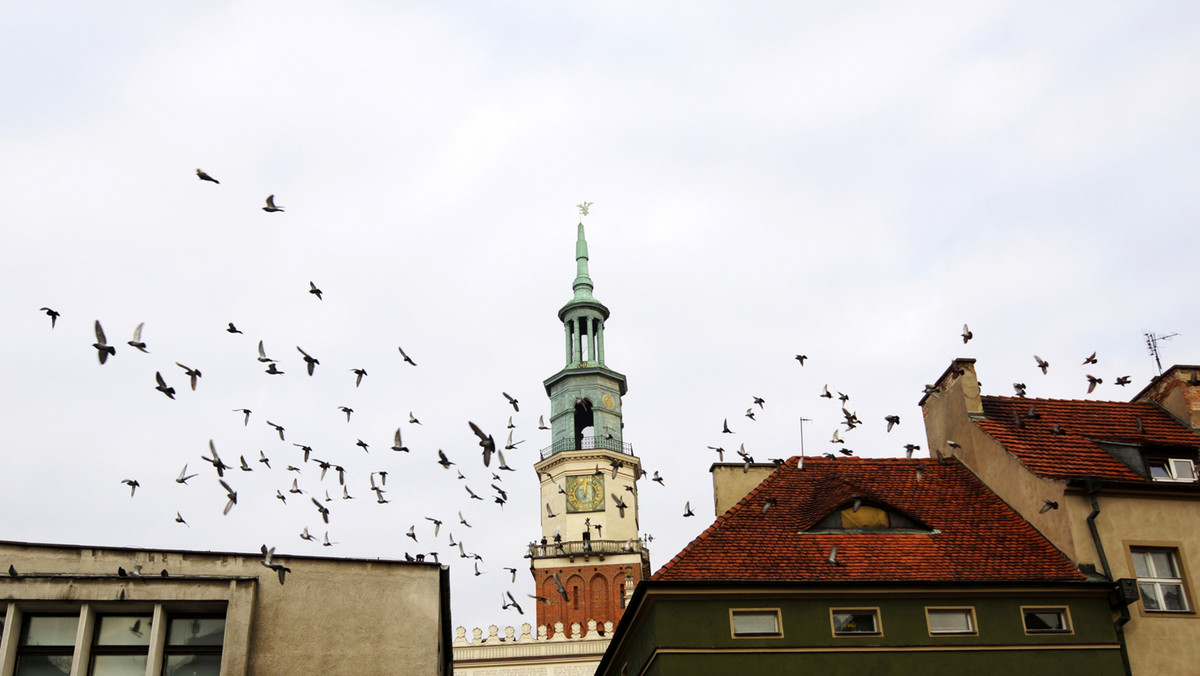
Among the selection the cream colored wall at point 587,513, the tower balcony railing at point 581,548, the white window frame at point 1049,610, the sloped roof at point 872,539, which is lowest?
the white window frame at point 1049,610

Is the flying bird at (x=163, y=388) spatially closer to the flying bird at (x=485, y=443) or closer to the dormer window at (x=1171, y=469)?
the flying bird at (x=485, y=443)

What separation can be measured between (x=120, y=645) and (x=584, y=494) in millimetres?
65135

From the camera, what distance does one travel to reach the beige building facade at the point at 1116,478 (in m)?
27.8

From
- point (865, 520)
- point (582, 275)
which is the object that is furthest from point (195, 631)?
point (582, 275)

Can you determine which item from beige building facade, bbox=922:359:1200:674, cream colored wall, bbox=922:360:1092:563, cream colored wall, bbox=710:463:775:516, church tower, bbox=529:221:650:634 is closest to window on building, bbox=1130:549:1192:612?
beige building facade, bbox=922:359:1200:674

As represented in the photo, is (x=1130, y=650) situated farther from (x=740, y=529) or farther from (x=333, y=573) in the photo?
(x=333, y=573)

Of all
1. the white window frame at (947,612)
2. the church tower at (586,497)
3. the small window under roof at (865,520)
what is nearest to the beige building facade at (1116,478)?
the white window frame at (947,612)

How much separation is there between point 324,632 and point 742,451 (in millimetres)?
13996

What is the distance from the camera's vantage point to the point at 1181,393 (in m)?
34.0

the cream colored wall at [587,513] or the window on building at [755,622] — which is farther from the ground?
the cream colored wall at [587,513]

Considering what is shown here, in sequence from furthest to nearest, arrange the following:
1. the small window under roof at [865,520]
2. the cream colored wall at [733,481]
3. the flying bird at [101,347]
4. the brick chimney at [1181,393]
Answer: the cream colored wall at [733,481] < the brick chimney at [1181,393] < the small window under roof at [865,520] < the flying bird at [101,347]

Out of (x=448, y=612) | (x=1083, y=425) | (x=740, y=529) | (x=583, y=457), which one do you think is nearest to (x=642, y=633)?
(x=740, y=529)

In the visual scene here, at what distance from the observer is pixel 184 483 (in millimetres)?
26125

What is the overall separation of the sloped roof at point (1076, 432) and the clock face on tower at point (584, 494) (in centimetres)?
5648
